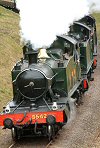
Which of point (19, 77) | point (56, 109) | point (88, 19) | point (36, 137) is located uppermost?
point (88, 19)

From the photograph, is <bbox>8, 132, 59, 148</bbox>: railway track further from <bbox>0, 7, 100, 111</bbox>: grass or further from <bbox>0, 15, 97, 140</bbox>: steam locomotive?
<bbox>0, 7, 100, 111</bbox>: grass

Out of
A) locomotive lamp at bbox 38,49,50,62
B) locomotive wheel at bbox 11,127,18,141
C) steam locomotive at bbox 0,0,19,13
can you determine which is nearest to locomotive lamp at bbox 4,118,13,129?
locomotive wheel at bbox 11,127,18,141

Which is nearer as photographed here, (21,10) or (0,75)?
(21,10)

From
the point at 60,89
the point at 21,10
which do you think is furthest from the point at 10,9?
the point at 60,89

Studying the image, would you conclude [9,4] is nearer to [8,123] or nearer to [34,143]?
[34,143]

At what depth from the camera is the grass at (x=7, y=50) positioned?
18.2m

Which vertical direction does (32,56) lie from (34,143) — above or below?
above

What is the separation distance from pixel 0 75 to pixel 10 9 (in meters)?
18.4

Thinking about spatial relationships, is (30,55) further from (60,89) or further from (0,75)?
(0,75)

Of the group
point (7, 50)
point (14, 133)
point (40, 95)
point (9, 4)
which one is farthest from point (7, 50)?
point (9, 4)

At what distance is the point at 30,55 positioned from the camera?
13.1m

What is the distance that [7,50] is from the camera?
23.3m

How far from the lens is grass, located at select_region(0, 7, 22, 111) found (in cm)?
1818

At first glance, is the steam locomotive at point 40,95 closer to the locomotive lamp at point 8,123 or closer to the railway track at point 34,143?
the locomotive lamp at point 8,123
